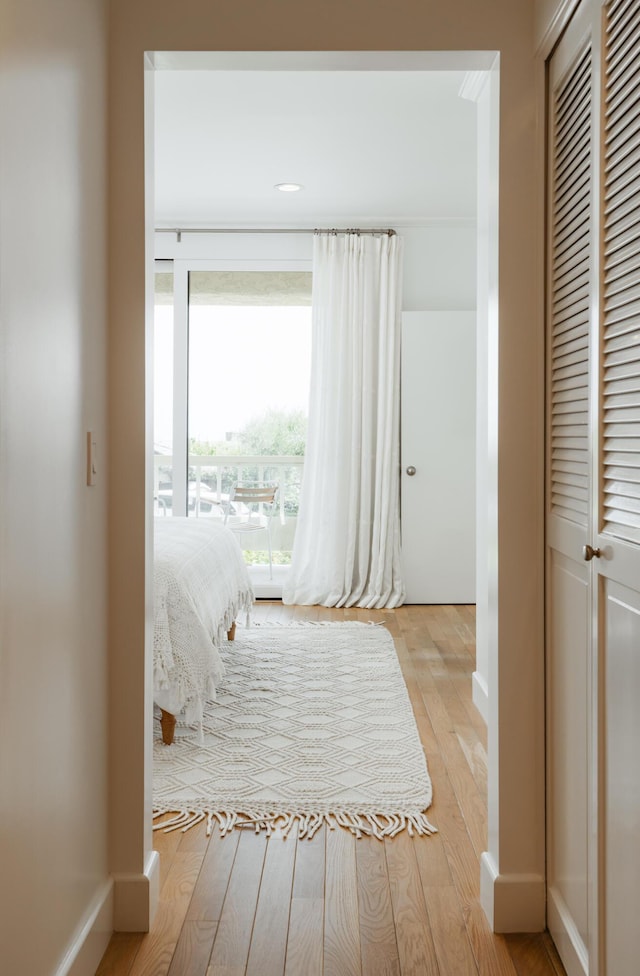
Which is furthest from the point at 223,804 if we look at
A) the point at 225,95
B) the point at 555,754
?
the point at 225,95

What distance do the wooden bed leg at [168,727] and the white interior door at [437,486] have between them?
299cm

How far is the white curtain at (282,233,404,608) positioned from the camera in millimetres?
5828

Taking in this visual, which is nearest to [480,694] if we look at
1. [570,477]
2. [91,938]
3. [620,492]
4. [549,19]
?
[570,477]

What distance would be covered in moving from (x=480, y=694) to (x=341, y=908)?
64.4 inches

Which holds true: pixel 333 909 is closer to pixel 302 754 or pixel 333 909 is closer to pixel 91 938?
pixel 91 938

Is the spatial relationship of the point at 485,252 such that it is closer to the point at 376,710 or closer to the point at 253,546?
the point at 376,710

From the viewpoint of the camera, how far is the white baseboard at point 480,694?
3471mm

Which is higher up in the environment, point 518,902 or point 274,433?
point 274,433

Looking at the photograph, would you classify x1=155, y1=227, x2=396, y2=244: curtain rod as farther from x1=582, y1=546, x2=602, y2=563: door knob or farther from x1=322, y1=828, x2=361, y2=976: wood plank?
x1=582, y1=546, x2=602, y2=563: door knob

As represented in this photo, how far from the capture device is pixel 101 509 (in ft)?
6.21

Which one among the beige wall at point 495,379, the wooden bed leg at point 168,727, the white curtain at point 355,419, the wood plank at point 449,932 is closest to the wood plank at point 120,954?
the beige wall at point 495,379

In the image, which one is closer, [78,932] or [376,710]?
[78,932]

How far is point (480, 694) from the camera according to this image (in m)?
3.56

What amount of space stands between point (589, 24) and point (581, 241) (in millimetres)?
410
